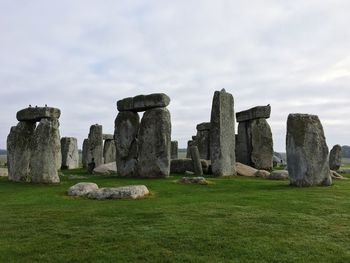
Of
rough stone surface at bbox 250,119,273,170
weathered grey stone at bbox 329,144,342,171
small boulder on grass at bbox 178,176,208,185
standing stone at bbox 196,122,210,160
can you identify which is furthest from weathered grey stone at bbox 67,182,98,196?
weathered grey stone at bbox 329,144,342,171

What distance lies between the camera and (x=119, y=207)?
10.1 m

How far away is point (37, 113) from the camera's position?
16375 millimetres

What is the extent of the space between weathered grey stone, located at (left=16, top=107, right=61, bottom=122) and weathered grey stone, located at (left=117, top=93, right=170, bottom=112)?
4.96 metres

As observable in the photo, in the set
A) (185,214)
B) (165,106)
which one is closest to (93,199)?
(185,214)

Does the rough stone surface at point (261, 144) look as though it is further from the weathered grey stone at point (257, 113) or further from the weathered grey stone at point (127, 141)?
the weathered grey stone at point (127, 141)

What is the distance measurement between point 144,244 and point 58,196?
5.98 metres

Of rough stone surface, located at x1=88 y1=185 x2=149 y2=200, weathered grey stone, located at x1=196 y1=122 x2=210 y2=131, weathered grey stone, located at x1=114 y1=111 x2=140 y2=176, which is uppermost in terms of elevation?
weathered grey stone, located at x1=196 y1=122 x2=210 y2=131

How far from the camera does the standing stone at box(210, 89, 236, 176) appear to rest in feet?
64.8

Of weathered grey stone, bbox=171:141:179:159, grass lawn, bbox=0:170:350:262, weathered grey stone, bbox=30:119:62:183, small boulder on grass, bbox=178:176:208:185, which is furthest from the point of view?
weathered grey stone, bbox=171:141:179:159

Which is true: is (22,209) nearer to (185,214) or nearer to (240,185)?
(185,214)

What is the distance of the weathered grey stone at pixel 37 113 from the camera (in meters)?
16.0

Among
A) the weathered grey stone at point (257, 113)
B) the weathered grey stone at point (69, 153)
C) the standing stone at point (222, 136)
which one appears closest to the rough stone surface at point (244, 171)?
the standing stone at point (222, 136)

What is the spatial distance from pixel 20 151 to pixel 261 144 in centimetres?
1482

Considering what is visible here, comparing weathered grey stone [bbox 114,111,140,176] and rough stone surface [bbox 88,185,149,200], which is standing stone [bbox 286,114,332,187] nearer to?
rough stone surface [bbox 88,185,149,200]
